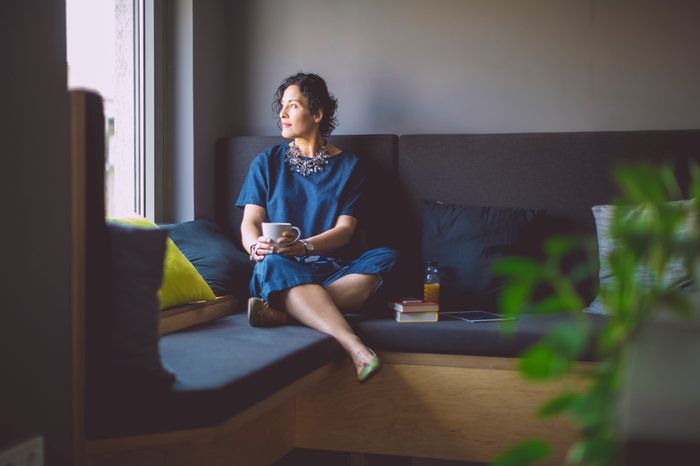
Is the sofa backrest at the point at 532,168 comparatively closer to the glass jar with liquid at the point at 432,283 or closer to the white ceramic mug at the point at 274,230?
the glass jar with liquid at the point at 432,283

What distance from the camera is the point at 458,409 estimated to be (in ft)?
7.54

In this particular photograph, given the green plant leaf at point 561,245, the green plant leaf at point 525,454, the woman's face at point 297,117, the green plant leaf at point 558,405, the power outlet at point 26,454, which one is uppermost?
the woman's face at point 297,117

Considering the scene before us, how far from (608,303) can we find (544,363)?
10 cm

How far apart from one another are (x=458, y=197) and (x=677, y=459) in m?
2.28

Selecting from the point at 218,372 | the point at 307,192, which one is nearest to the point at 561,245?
the point at 218,372

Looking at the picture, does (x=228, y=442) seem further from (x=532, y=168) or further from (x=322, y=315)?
(x=532, y=168)

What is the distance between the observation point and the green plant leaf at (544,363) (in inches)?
25.5

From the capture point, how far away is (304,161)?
296 cm

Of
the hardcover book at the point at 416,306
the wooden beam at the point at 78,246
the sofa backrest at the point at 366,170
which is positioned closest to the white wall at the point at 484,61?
the sofa backrest at the point at 366,170

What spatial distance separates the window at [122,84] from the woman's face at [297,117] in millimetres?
626

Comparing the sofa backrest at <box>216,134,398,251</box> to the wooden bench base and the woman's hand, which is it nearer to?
the woman's hand

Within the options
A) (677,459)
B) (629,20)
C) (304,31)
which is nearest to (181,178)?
(304,31)

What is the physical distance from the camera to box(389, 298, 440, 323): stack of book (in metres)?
2.44

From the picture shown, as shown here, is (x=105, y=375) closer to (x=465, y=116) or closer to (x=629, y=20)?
(x=465, y=116)
